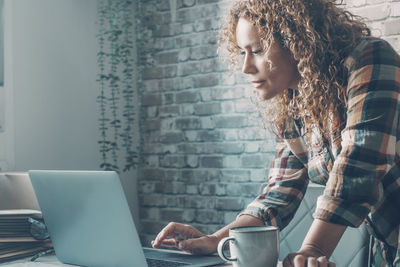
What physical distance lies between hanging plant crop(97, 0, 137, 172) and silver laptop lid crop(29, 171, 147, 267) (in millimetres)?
1725

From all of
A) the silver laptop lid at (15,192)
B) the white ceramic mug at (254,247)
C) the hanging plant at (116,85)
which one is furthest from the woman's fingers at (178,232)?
the hanging plant at (116,85)

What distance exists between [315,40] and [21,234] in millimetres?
900

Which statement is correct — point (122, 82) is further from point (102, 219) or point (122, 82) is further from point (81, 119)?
point (102, 219)

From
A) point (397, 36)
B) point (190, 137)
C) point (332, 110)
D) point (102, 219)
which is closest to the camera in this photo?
point (102, 219)

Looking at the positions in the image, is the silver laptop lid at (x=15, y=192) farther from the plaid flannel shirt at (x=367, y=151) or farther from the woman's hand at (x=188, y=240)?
the plaid flannel shirt at (x=367, y=151)

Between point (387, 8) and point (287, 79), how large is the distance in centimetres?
139

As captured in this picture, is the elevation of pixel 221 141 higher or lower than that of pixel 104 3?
lower

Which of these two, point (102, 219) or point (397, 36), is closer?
point (102, 219)

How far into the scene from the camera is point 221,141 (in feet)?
9.84

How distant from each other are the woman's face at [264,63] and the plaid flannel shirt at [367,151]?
15cm

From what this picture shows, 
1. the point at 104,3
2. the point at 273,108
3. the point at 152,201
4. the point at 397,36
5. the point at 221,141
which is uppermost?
the point at 104,3

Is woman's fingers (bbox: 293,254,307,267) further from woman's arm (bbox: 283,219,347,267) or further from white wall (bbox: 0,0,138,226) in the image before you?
white wall (bbox: 0,0,138,226)

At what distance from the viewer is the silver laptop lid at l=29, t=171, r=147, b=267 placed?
1084 mm

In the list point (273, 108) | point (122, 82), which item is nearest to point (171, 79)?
point (122, 82)
